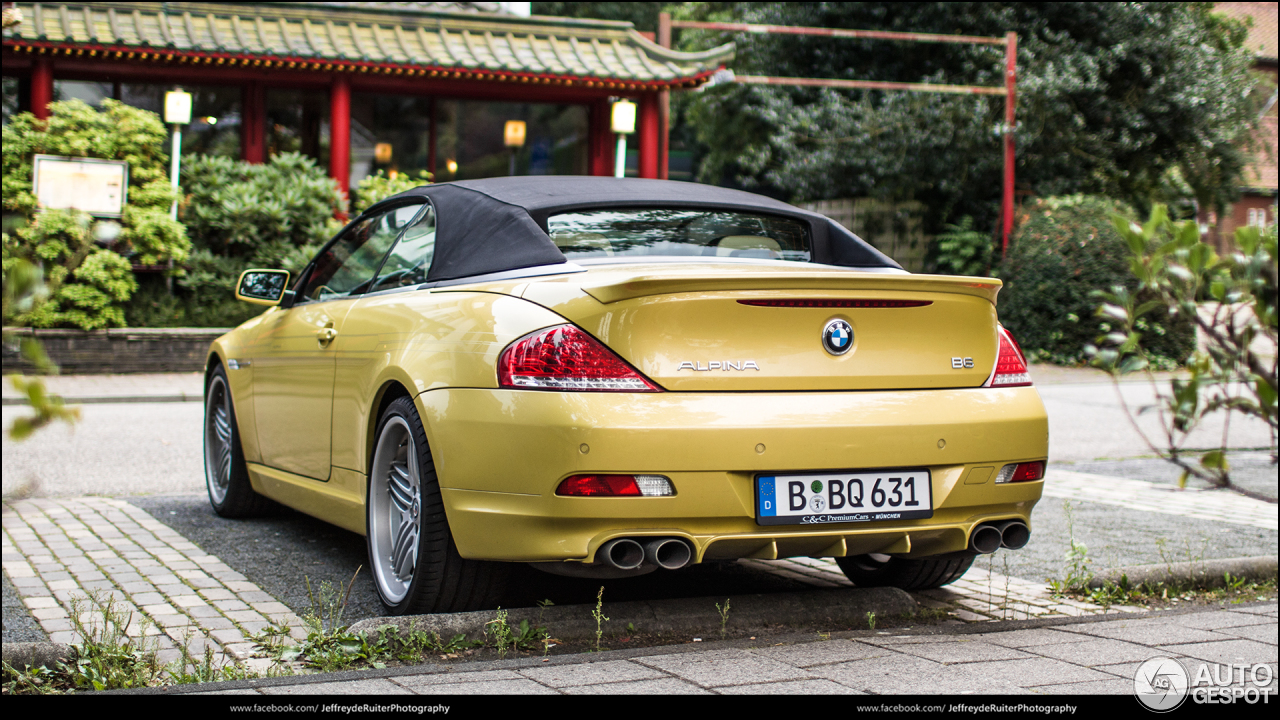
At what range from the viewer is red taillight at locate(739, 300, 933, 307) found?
3.28 metres

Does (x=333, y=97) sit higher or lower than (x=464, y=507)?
higher

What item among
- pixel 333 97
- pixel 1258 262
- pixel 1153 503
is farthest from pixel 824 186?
pixel 1258 262

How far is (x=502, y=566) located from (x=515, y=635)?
259 mm

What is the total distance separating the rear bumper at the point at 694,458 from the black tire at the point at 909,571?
26.3 inches

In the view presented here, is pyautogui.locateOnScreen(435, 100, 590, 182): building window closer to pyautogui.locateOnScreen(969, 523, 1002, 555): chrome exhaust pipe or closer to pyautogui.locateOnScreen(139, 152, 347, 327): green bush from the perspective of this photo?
pyautogui.locateOnScreen(139, 152, 347, 327): green bush

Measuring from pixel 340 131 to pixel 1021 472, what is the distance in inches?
667

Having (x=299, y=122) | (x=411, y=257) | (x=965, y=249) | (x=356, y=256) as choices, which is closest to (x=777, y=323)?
(x=411, y=257)

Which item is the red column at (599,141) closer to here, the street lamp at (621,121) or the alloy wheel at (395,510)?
the street lamp at (621,121)

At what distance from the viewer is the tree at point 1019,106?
20.1m

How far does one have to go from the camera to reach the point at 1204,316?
6.52ft

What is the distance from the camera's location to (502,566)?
3.53m

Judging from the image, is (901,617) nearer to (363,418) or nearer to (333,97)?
(363,418)

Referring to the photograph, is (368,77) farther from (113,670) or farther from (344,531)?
(113,670)
